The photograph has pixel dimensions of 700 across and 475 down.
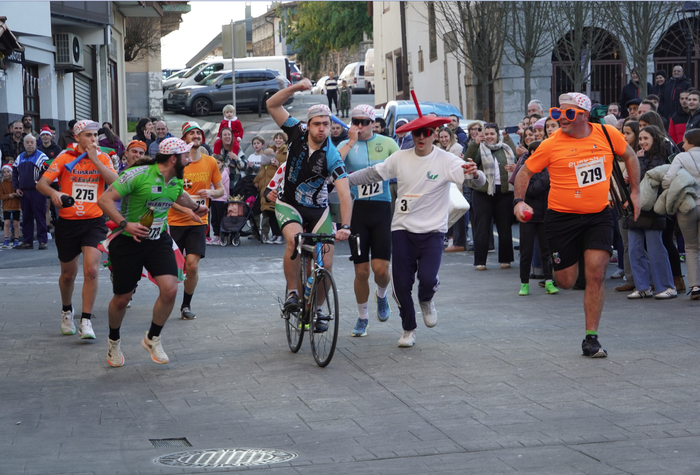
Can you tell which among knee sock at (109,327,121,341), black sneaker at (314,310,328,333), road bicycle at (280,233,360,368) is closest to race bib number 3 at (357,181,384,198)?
road bicycle at (280,233,360,368)

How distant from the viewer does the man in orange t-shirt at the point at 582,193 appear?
835cm

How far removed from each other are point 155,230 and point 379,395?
239cm

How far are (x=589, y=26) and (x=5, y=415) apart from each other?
88.6 feet

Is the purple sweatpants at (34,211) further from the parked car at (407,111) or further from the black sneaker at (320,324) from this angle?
the black sneaker at (320,324)

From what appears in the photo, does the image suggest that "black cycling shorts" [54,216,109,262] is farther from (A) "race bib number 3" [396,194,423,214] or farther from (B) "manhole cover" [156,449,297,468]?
(B) "manhole cover" [156,449,297,468]

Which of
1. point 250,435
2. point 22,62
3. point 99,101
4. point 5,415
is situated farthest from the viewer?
point 99,101

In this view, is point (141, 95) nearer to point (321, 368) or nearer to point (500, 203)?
point (500, 203)

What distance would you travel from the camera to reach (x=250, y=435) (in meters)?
6.32

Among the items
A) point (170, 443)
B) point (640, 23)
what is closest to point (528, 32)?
point (640, 23)

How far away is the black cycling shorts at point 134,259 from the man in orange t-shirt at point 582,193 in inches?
Answer: 111

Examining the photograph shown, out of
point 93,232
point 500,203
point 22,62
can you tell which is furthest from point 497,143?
point 22,62

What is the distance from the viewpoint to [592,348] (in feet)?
26.8

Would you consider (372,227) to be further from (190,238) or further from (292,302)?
(190,238)

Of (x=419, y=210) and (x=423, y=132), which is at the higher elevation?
(x=423, y=132)
